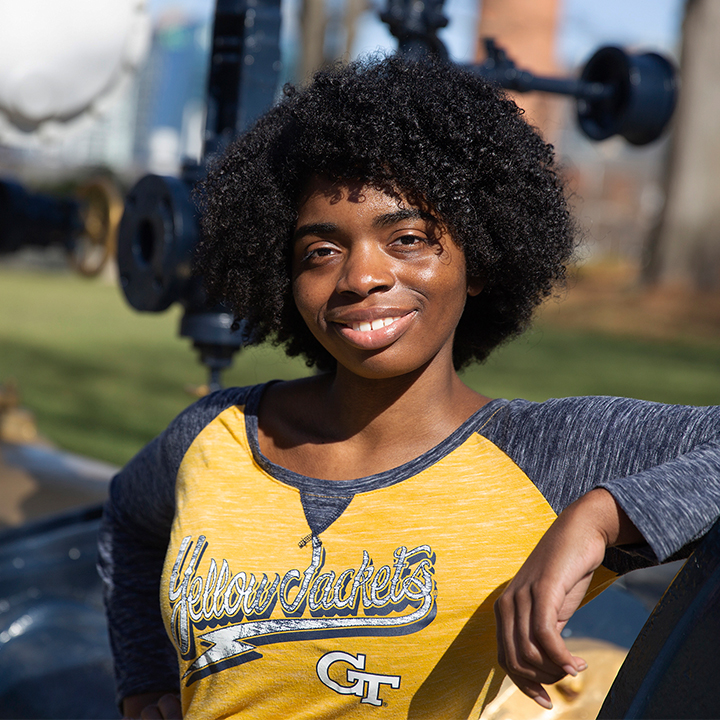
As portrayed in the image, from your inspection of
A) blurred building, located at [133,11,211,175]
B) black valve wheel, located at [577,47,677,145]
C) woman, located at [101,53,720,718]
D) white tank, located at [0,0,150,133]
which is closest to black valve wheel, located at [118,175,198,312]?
white tank, located at [0,0,150,133]

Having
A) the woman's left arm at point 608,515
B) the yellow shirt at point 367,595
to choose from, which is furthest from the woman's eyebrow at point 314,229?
the woman's left arm at point 608,515

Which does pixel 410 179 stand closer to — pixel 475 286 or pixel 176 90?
pixel 475 286

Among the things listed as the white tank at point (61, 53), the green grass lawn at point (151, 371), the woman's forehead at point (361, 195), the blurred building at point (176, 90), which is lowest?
the green grass lawn at point (151, 371)

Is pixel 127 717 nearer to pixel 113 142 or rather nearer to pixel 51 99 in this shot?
pixel 51 99

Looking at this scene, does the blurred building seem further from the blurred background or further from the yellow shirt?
the yellow shirt

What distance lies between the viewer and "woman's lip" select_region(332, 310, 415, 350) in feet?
4.61

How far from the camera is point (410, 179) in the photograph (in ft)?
4.66

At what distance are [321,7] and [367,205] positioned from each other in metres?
16.2

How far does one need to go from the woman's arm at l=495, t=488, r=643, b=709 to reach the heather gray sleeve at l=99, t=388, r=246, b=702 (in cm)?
75

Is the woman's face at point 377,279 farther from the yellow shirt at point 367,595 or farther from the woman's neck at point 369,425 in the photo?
the yellow shirt at point 367,595

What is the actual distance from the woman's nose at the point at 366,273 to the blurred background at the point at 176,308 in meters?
0.48

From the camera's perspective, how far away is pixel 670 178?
1418cm

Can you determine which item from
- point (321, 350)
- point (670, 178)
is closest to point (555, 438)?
point (321, 350)

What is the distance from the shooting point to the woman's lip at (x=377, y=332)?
1405mm
